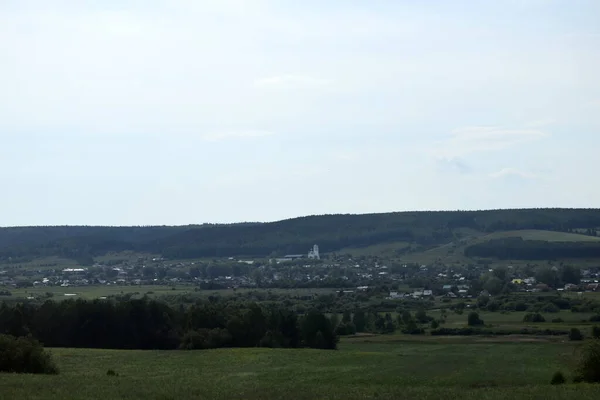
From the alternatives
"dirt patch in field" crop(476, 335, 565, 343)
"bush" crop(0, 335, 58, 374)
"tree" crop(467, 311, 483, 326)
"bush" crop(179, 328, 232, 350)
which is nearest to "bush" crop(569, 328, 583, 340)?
"dirt patch in field" crop(476, 335, 565, 343)

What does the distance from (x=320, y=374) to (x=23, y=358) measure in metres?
15.7

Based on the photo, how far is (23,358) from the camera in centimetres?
4959

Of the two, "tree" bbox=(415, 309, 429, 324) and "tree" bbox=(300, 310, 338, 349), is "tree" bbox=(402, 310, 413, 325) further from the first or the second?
"tree" bbox=(300, 310, 338, 349)

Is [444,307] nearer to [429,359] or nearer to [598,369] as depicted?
[429,359]

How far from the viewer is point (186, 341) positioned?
2987 inches

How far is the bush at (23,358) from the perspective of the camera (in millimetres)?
49094

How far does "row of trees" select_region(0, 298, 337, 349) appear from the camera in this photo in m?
79.4

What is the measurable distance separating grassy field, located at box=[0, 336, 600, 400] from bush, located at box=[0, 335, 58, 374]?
174 cm

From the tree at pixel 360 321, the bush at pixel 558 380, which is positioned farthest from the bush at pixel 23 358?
the tree at pixel 360 321

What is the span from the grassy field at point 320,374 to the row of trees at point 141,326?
654 centimetres

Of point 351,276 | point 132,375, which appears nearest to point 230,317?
point 132,375

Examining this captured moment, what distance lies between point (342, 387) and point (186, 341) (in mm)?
34538

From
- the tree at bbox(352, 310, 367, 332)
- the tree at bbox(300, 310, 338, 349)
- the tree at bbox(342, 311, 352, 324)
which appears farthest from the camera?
the tree at bbox(342, 311, 352, 324)

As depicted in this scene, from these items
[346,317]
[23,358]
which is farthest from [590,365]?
[346,317]
